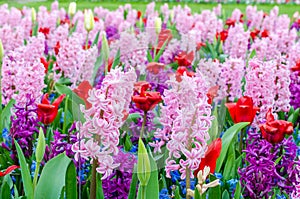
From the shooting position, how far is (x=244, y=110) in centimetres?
262

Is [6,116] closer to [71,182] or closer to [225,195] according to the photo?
[71,182]

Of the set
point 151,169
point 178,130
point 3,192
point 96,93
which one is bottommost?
point 3,192

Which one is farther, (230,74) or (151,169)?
(230,74)

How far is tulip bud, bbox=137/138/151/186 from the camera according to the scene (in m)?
1.66

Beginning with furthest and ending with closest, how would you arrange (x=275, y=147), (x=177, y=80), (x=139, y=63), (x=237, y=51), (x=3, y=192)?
(x=237, y=51), (x=139, y=63), (x=275, y=147), (x=3, y=192), (x=177, y=80)

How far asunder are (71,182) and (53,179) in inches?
6.3

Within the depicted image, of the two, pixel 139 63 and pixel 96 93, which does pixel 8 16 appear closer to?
pixel 139 63

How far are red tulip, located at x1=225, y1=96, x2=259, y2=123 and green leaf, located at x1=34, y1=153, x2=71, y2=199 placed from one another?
849 mm

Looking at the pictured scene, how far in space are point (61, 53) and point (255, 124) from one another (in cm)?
162

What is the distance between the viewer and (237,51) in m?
4.84

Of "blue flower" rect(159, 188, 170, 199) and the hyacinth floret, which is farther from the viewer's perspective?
"blue flower" rect(159, 188, 170, 199)

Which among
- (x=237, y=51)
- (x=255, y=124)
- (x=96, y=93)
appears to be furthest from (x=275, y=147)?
(x=237, y=51)

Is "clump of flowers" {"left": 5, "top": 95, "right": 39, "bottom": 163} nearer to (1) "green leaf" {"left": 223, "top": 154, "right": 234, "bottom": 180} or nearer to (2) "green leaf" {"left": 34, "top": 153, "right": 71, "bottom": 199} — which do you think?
(2) "green leaf" {"left": 34, "top": 153, "right": 71, "bottom": 199}

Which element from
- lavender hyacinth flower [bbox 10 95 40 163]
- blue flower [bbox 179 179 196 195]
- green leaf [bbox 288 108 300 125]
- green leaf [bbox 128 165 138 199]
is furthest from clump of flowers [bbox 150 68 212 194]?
green leaf [bbox 288 108 300 125]
